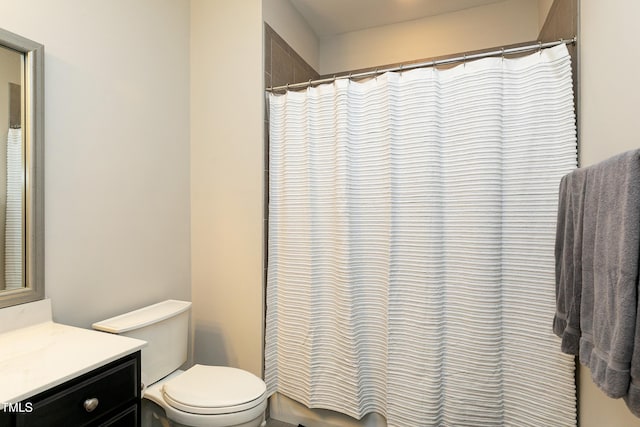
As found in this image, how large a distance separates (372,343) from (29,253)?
1582 millimetres

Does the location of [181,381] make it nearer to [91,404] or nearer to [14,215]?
[91,404]

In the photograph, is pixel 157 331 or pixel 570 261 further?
pixel 157 331

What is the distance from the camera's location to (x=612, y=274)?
2.75 ft

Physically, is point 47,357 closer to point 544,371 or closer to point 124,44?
point 124,44

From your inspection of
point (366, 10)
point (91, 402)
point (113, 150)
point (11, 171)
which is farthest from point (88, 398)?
point (366, 10)

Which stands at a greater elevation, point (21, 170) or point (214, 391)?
point (21, 170)

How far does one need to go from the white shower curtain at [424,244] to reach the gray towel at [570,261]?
27cm

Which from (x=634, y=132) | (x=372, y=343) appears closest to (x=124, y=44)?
(x=372, y=343)

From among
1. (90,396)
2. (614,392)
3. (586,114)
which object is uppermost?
(586,114)

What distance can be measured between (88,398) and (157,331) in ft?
2.05

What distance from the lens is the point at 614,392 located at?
2.55 feet

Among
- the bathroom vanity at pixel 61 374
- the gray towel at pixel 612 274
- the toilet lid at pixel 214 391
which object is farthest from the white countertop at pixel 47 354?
the gray towel at pixel 612 274

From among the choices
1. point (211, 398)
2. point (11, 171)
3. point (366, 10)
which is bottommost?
point (211, 398)

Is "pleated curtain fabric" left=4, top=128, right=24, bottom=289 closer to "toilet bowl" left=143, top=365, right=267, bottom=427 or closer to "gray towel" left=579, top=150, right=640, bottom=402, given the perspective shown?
"toilet bowl" left=143, top=365, right=267, bottom=427
